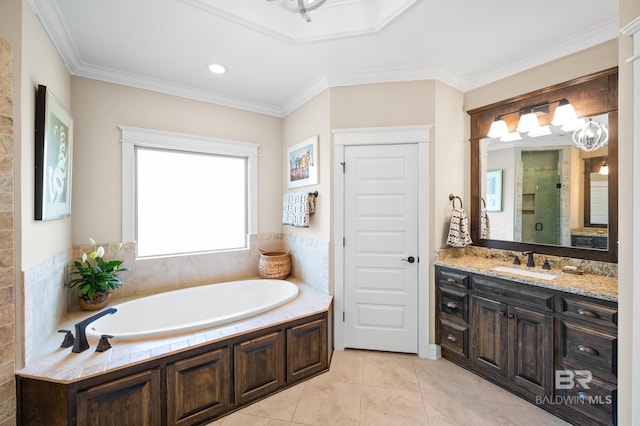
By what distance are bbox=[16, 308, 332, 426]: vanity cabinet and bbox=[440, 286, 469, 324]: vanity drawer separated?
3.52 ft

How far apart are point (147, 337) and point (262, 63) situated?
229cm

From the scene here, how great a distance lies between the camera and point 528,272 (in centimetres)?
203

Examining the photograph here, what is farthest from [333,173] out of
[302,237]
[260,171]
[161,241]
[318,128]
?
[161,241]

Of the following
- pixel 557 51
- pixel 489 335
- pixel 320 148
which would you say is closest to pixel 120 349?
pixel 320 148

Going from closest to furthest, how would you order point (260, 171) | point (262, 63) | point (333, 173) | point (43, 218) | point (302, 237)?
1. point (43, 218)
2. point (262, 63)
3. point (333, 173)
4. point (302, 237)
5. point (260, 171)

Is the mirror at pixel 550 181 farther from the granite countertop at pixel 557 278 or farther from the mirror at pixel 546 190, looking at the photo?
the granite countertop at pixel 557 278

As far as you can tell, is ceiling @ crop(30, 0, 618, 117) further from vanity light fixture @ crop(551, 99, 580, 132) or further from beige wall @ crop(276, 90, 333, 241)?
vanity light fixture @ crop(551, 99, 580, 132)

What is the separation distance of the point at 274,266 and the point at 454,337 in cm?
189

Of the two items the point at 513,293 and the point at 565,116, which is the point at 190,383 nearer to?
the point at 513,293

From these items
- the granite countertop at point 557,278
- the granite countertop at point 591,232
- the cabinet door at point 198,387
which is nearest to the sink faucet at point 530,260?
the granite countertop at point 557,278

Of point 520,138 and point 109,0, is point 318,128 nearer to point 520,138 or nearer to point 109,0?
point 109,0

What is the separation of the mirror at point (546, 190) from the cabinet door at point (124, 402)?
2917 mm
